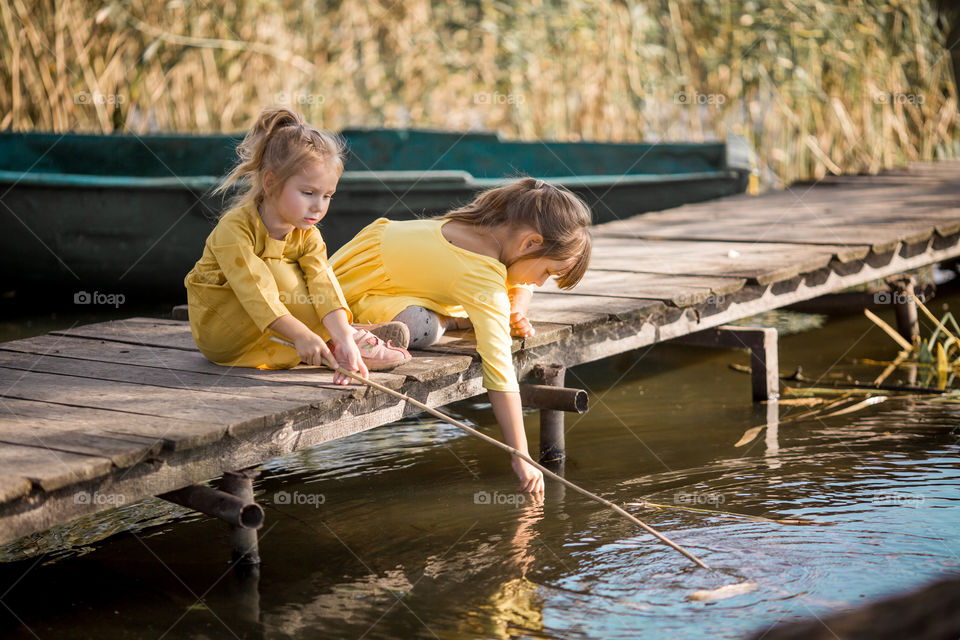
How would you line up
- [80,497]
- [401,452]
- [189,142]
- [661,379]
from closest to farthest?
[80,497] → [401,452] → [661,379] → [189,142]

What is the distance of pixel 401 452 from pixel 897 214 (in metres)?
3.06

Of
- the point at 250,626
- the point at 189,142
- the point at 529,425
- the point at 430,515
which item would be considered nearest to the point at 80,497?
the point at 250,626

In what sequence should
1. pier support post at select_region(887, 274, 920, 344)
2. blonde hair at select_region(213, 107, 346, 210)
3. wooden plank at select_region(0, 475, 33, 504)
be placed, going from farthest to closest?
pier support post at select_region(887, 274, 920, 344)
blonde hair at select_region(213, 107, 346, 210)
wooden plank at select_region(0, 475, 33, 504)

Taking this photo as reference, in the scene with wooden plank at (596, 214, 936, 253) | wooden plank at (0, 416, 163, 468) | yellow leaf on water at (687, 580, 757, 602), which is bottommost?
yellow leaf on water at (687, 580, 757, 602)

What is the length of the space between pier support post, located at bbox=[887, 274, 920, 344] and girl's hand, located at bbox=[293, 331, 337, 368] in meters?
3.49

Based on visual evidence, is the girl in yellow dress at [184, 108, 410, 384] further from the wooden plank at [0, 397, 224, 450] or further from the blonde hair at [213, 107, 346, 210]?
the wooden plank at [0, 397, 224, 450]

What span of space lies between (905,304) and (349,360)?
3588mm

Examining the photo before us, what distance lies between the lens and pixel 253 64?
8.35m

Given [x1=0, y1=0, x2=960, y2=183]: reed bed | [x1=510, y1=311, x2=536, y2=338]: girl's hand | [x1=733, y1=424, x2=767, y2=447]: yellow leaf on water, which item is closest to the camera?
[x1=510, y1=311, x2=536, y2=338]: girl's hand

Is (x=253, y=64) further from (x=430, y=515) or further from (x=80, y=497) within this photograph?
(x=80, y=497)

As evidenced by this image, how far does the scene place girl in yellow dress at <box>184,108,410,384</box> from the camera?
9.86ft

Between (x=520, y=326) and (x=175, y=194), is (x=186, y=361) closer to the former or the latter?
(x=520, y=326)

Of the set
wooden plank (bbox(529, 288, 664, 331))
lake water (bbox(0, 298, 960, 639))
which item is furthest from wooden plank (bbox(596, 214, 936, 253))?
wooden plank (bbox(529, 288, 664, 331))

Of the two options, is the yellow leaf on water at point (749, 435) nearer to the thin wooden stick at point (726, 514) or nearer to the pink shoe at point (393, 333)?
the thin wooden stick at point (726, 514)
